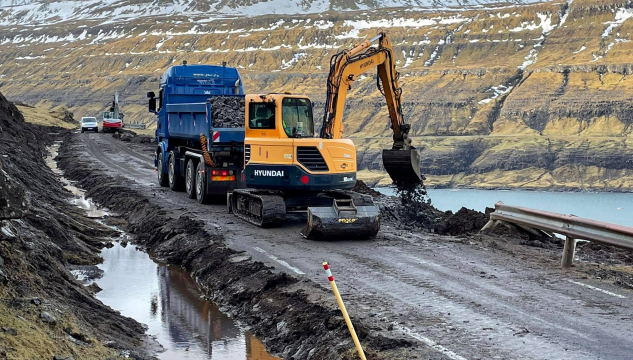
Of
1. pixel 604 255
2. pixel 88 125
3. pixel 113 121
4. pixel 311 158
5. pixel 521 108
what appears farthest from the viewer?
pixel 521 108

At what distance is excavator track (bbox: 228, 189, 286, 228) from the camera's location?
1861cm

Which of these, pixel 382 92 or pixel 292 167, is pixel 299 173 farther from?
pixel 382 92

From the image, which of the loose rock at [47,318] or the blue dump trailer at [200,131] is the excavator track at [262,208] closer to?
the blue dump trailer at [200,131]

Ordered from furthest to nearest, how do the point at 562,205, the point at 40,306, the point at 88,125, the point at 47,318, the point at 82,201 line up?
the point at 562,205 → the point at 88,125 → the point at 82,201 → the point at 40,306 → the point at 47,318

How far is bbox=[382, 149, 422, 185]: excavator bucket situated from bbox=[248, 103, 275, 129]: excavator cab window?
5456mm

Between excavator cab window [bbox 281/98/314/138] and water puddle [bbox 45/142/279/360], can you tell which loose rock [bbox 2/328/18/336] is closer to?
water puddle [bbox 45/142/279/360]

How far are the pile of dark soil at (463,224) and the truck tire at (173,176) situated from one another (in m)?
9.86

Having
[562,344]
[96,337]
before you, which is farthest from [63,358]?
[562,344]

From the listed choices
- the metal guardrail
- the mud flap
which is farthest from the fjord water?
the metal guardrail

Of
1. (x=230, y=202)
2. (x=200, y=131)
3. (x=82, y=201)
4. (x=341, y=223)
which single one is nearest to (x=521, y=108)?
(x=82, y=201)

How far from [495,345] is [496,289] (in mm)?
3016

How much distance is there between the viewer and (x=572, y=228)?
A: 1442 centimetres

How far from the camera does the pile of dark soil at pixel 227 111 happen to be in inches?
891

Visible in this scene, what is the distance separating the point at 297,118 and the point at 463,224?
5553mm
